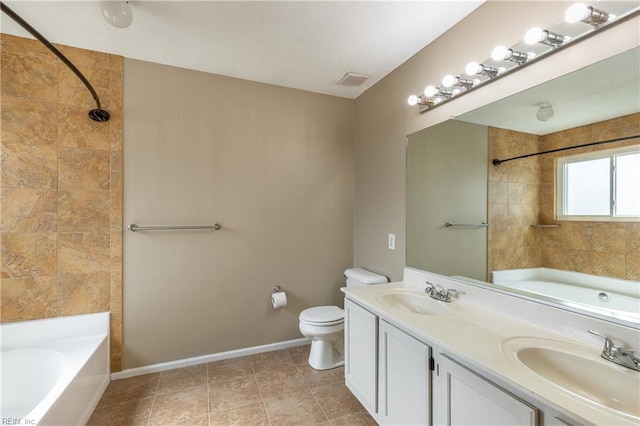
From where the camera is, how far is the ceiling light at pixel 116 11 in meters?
1.46

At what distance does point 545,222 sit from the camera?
130 centimetres

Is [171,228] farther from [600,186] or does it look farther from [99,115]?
[600,186]

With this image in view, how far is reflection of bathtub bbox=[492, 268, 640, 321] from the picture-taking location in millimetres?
1020

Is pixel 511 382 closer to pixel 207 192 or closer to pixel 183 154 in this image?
pixel 207 192

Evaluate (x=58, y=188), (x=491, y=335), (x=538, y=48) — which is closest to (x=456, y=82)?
(x=538, y=48)

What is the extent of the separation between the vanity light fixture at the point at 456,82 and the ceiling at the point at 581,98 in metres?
0.20

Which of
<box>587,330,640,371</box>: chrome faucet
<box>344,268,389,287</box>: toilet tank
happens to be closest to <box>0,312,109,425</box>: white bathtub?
<box>344,268,389,287</box>: toilet tank

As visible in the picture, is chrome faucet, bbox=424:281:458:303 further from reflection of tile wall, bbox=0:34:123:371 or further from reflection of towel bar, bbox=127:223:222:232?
reflection of tile wall, bbox=0:34:123:371

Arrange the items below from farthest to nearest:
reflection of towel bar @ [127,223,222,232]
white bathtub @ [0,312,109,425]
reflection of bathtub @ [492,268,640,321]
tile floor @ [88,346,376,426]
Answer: reflection of towel bar @ [127,223,222,232], tile floor @ [88,346,376,426], white bathtub @ [0,312,109,425], reflection of bathtub @ [492,268,640,321]

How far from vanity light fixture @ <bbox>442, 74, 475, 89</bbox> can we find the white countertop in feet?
3.87

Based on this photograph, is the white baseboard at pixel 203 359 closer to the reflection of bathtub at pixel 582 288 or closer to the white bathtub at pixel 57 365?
the white bathtub at pixel 57 365

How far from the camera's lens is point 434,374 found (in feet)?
3.97

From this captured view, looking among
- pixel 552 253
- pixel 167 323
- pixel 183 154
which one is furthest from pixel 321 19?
pixel 167 323

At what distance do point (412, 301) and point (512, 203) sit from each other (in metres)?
0.83
